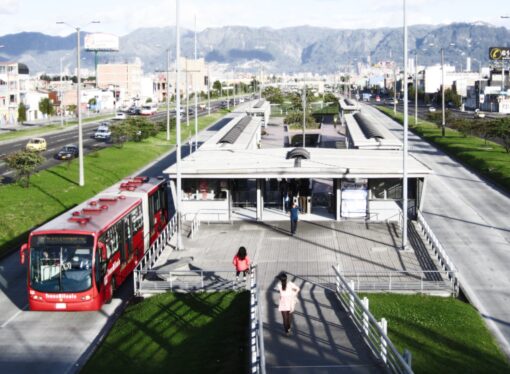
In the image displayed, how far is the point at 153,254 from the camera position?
2623 centimetres

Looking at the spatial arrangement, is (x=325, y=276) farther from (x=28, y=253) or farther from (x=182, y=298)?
(x=28, y=253)

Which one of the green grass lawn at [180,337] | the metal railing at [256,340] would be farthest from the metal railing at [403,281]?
the metal railing at [256,340]

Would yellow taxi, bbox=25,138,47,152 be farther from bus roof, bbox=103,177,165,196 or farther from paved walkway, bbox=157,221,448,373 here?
paved walkway, bbox=157,221,448,373

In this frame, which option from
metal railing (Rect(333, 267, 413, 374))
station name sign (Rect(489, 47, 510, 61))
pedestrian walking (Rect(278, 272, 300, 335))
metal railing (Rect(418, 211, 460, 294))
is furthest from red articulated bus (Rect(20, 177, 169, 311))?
station name sign (Rect(489, 47, 510, 61))

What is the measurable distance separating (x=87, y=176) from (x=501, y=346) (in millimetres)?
37696

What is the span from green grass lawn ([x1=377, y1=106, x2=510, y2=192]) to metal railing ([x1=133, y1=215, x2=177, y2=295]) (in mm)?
23080

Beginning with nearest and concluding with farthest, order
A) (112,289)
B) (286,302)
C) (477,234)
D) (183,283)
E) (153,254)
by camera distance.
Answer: (286,302), (183,283), (112,289), (153,254), (477,234)

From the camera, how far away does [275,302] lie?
20703 mm

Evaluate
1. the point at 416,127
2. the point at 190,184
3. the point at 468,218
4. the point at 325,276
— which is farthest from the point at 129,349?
the point at 416,127

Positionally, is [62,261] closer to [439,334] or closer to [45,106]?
[439,334]

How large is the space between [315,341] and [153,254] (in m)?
10.4

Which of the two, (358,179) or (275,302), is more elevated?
(358,179)

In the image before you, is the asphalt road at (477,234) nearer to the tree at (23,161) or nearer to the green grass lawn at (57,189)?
the green grass lawn at (57,189)

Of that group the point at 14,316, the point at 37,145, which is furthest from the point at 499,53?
the point at 14,316
